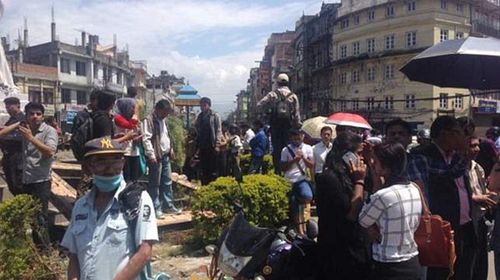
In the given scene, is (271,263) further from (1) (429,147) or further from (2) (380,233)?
(1) (429,147)

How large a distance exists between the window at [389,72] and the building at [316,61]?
303 inches

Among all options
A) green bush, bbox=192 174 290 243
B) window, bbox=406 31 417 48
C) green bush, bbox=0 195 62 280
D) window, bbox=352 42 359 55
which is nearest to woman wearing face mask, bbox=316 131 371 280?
green bush, bbox=192 174 290 243

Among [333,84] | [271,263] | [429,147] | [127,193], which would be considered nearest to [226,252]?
[271,263]

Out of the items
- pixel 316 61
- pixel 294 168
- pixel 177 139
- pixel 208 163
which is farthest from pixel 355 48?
pixel 294 168

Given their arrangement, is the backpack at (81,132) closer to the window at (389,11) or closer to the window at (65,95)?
the window at (389,11)

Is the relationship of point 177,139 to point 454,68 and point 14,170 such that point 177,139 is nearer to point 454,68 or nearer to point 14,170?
point 14,170

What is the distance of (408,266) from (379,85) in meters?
48.3

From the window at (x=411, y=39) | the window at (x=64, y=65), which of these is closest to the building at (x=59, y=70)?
the window at (x=64, y=65)

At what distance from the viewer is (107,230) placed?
7.97 feet

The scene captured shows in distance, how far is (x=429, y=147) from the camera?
13.4 ft

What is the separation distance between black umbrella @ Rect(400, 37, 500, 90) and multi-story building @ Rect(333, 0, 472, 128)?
121 feet

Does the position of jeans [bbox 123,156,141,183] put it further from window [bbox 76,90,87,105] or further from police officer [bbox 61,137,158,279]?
window [bbox 76,90,87,105]

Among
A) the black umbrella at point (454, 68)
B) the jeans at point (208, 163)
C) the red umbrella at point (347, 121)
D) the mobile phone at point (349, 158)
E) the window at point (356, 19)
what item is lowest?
the jeans at point (208, 163)

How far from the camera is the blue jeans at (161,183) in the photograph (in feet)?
22.4
